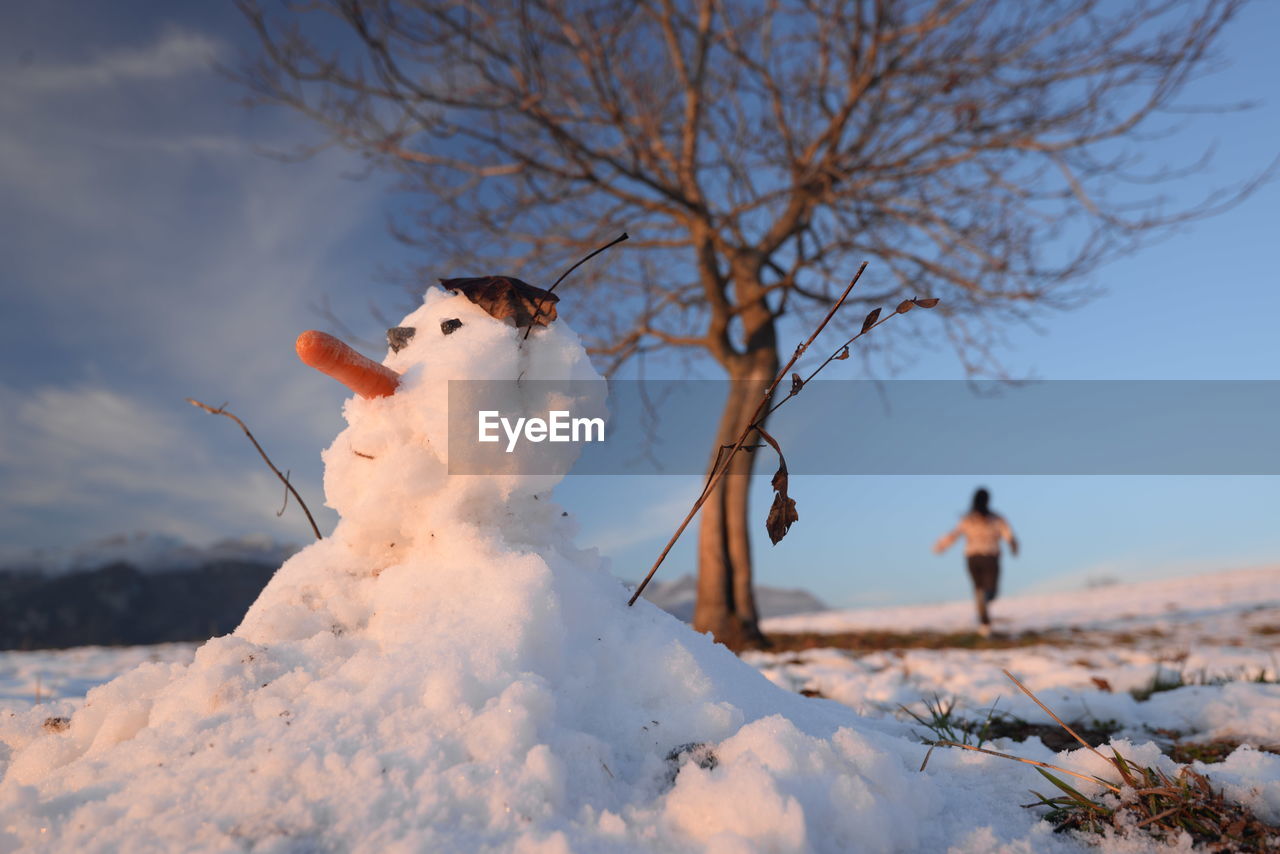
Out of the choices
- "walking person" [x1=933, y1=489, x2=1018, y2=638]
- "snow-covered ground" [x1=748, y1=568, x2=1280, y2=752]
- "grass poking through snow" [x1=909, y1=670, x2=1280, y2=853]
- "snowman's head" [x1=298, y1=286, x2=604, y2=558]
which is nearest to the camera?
"grass poking through snow" [x1=909, y1=670, x2=1280, y2=853]

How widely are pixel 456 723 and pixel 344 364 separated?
2.79ft

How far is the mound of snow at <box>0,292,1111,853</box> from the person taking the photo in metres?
1.12

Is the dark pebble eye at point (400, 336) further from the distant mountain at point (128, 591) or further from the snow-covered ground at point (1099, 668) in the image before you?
the distant mountain at point (128, 591)

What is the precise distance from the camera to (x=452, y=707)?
130 centimetres

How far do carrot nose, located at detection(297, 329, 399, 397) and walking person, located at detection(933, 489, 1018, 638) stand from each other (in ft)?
31.7

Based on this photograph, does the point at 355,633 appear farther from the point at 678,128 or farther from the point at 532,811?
the point at 678,128

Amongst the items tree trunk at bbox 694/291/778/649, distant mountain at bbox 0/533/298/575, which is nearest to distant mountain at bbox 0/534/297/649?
distant mountain at bbox 0/533/298/575

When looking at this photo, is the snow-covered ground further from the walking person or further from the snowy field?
the walking person

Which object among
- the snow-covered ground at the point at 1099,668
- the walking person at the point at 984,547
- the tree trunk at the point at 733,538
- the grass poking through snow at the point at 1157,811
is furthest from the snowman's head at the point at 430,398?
the walking person at the point at 984,547

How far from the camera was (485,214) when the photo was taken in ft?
27.3

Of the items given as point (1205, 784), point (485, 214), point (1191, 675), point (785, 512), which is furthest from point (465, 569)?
point (485, 214)

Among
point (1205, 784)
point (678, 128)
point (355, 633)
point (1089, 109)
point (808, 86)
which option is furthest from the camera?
point (678, 128)

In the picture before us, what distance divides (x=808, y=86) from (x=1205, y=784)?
7910 millimetres

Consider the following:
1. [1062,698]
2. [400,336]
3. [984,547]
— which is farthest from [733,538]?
[400,336]
